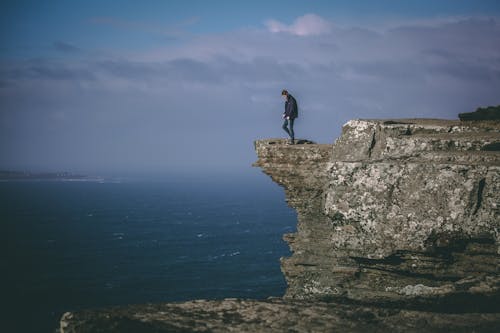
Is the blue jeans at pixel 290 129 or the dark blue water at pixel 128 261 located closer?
the blue jeans at pixel 290 129

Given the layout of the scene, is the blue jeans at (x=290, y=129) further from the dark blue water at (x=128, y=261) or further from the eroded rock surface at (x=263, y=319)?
the dark blue water at (x=128, y=261)

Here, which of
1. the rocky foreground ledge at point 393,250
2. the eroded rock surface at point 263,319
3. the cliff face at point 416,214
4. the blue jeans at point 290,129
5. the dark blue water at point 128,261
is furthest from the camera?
the dark blue water at point 128,261

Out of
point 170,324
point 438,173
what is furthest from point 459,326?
point 170,324

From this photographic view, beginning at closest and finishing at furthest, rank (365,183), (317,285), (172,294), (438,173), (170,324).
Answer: (170,324) → (438,173) → (365,183) → (317,285) → (172,294)

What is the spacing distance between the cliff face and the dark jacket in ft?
20.5

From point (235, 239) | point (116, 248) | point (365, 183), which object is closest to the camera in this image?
point (365, 183)

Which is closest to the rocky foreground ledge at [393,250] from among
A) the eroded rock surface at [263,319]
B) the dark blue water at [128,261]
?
the eroded rock surface at [263,319]

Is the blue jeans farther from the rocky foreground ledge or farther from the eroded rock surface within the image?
the eroded rock surface

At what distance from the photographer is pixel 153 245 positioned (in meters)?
110

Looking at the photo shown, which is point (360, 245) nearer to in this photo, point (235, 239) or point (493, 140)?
point (493, 140)

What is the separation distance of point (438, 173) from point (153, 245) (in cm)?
10753

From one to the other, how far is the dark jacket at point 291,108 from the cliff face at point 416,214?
6.24m

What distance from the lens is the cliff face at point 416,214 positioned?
9945mm

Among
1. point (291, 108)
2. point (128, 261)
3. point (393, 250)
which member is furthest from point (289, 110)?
point (128, 261)
